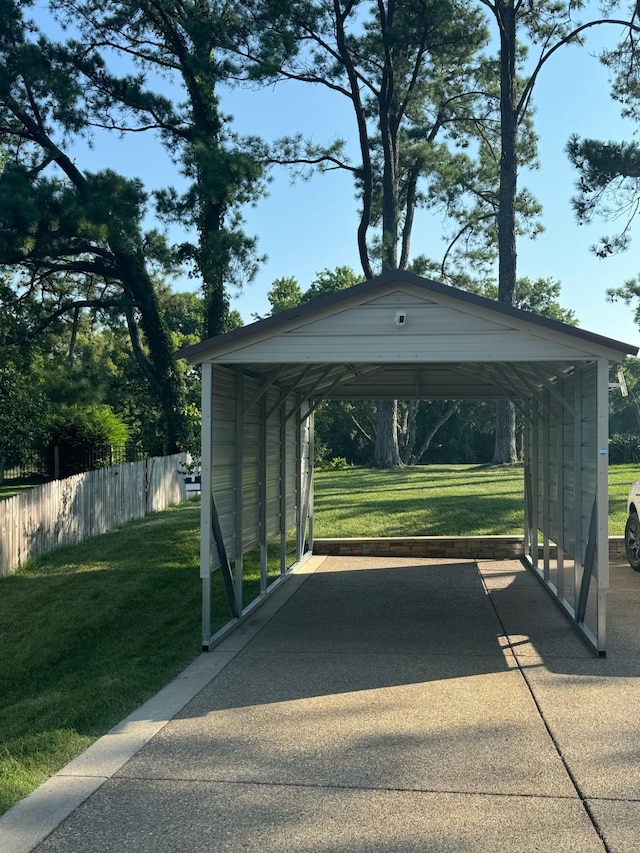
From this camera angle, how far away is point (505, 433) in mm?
24656

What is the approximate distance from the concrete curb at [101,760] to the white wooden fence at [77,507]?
4748mm

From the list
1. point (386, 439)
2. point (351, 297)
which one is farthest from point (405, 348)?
point (386, 439)

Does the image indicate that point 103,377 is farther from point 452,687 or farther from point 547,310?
point 547,310

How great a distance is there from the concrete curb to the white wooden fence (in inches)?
187

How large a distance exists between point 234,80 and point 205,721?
2164 centimetres

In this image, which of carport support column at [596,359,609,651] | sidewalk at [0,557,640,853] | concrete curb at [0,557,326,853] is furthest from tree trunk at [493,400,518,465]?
concrete curb at [0,557,326,853]

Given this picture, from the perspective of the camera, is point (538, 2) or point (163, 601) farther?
point (538, 2)

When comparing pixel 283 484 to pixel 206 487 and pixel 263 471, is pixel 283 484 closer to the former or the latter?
pixel 263 471

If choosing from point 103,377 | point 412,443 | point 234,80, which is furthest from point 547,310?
point 103,377

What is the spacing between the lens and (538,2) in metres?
26.4

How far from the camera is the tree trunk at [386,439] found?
88.5ft

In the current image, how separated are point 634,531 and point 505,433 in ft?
44.1

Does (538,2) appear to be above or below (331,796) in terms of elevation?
above

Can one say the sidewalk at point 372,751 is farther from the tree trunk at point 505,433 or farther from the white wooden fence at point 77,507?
the tree trunk at point 505,433
